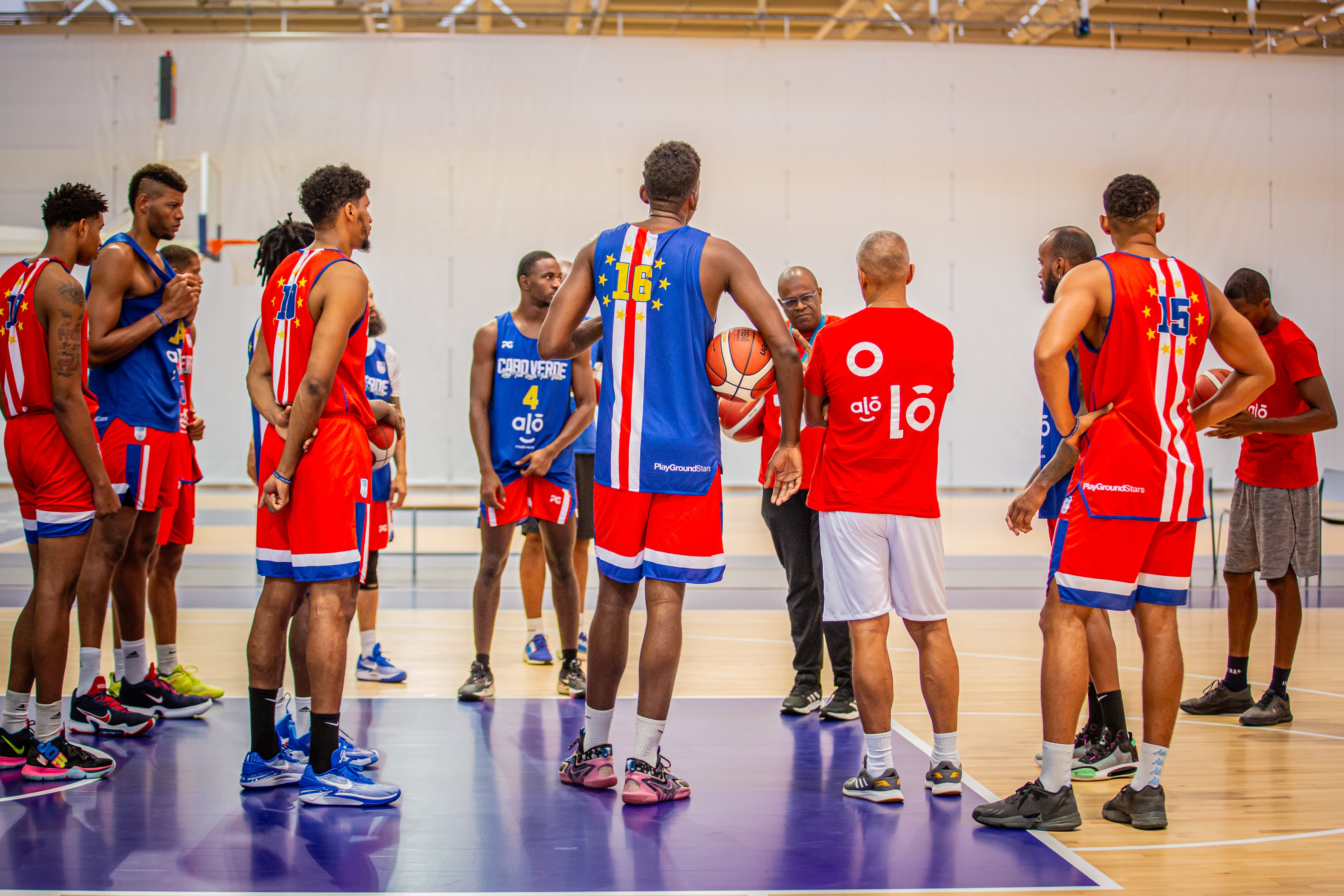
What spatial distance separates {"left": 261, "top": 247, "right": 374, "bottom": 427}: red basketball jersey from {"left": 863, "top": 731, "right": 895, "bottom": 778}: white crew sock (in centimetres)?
190

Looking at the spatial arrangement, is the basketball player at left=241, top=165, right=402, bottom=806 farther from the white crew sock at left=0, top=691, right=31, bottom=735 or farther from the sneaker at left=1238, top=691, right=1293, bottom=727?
the sneaker at left=1238, top=691, right=1293, bottom=727

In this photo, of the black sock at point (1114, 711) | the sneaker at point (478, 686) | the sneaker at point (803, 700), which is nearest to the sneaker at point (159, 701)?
the sneaker at point (478, 686)

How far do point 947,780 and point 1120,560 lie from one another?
89cm

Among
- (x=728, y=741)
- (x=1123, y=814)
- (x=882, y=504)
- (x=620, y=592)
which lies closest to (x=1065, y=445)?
(x=882, y=504)

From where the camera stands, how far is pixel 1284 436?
14.6 ft

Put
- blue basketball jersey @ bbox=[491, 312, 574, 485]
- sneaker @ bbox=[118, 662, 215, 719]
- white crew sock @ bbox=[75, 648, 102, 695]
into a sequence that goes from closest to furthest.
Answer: white crew sock @ bbox=[75, 648, 102, 695], sneaker @ bbox=[118, 662, 215, 719], blue basketball jersey @ bbox=[491, 312, 574, 485]

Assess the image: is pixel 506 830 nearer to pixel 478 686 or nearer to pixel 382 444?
pixel 478 686

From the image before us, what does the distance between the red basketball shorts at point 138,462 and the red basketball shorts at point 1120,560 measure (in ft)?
10.7

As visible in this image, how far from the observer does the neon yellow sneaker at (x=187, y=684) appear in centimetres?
439

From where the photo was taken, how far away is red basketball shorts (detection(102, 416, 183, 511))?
13.1 feet

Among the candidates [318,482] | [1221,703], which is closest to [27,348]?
[318,482]

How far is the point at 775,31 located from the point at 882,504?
12157 mm

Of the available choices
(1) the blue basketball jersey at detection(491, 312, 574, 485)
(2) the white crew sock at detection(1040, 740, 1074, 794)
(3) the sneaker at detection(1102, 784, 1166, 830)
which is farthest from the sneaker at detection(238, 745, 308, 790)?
(3) the sneaker at detection(1102, 784, 1166, 830)

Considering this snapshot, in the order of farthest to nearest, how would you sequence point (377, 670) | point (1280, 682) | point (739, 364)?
point (377, 670), point (1280, 682), point (739, 364)
